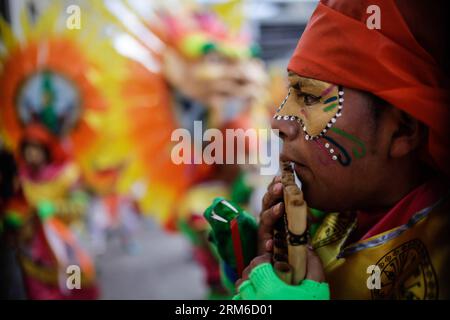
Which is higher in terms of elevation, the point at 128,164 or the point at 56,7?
the point at 56,7

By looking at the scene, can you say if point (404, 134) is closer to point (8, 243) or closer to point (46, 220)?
point (8, 243)

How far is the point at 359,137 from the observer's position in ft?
2.34

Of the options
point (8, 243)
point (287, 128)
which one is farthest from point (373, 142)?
point (8, 243)

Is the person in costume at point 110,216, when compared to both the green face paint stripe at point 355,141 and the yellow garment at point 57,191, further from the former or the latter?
the green face paint stripe at point 355,141

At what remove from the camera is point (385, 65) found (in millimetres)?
683

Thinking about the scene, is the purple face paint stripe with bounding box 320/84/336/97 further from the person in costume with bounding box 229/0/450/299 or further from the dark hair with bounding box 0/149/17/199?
the dark hair with bounding box 0/149/17/199

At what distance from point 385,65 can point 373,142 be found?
118 mm

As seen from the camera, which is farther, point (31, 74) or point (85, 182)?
point (85, 182)

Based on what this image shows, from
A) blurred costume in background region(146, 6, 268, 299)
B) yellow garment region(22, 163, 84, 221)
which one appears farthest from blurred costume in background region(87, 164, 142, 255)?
blurred costume in background region(146, 6, 268, 299)

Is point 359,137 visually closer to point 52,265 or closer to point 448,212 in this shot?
point 448,212

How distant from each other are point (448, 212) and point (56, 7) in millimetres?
2389
